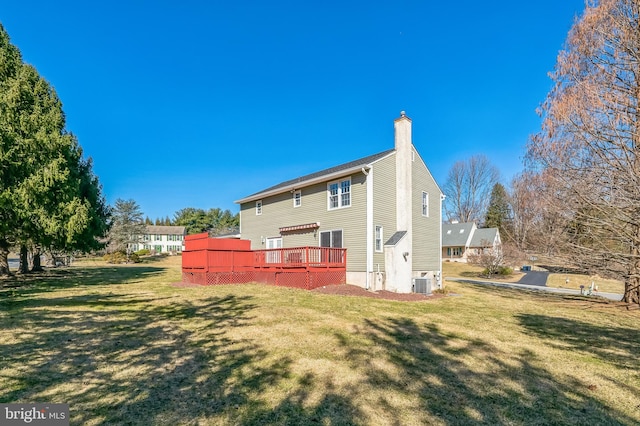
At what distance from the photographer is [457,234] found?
45.2 metres

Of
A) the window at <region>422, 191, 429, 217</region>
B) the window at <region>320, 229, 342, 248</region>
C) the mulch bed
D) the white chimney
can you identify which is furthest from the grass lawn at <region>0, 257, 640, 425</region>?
the window at <region>422, 191, 429, 217</region>

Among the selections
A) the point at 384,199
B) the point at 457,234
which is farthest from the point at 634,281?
the point at 457,234

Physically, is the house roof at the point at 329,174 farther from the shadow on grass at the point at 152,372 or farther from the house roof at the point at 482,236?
the house roof at the point at 482,236

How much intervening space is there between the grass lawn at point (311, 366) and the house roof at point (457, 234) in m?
36.7

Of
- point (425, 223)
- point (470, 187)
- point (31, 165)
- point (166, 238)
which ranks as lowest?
point (166, 238)

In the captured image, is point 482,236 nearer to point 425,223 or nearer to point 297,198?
point 425,223

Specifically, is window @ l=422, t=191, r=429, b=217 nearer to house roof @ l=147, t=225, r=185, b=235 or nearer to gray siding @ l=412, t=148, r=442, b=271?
gray siding @ l=412, t=148, r=442, b=271

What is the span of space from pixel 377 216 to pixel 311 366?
1077cm

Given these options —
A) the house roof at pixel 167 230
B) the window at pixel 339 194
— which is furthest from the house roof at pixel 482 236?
the house roof at pixel 167 230

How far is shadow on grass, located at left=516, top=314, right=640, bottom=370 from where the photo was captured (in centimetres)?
594

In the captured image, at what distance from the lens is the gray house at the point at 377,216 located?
48.3ft

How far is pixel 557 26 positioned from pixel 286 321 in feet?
49.5

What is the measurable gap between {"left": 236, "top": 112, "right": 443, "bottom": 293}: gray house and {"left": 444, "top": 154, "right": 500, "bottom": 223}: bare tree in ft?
103

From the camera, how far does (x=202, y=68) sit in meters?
20.8
